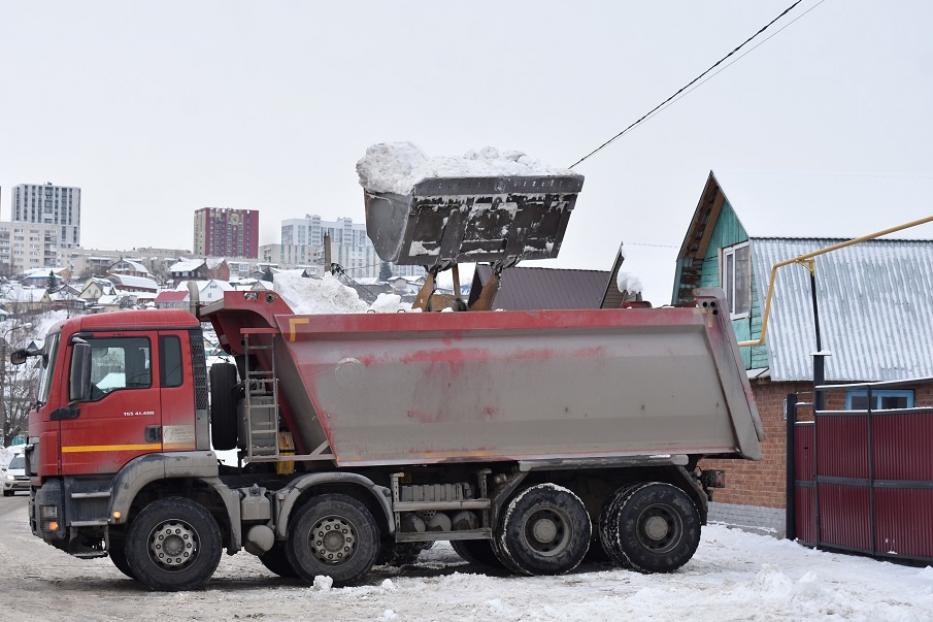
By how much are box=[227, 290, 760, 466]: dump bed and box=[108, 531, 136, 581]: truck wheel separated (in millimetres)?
2079

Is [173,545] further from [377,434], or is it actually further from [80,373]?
[377,434]

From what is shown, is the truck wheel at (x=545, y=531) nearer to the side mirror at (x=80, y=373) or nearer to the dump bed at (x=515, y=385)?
the dump bed at (x=515, y=385)

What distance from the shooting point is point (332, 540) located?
45.4 feet

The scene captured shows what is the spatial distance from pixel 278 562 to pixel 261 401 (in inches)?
80.3

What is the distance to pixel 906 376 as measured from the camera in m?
22.7

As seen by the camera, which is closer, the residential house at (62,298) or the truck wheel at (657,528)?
the truck wheel at (657,528)

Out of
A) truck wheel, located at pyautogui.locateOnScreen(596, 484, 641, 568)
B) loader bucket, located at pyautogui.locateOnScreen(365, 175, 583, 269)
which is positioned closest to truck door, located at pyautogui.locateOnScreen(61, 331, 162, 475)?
loader bucket, located at pyautogui.locateOnScreen(365, 175, 583, 269)

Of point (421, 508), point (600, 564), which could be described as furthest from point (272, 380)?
point (600, 564)

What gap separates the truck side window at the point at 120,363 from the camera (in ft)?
44.7

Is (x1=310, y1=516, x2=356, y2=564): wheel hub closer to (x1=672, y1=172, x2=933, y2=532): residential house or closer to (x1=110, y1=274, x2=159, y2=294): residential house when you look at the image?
(x1=672, y1=172, x2=933, y2=532): residential house

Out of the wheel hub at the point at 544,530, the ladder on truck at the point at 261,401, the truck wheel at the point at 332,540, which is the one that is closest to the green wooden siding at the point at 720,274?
the wheel hub at the point at 544,530

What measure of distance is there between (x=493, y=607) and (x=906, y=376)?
44.1 feet

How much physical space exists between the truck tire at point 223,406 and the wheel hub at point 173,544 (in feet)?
3.31

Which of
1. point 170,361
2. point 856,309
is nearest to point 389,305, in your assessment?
point 170,361
